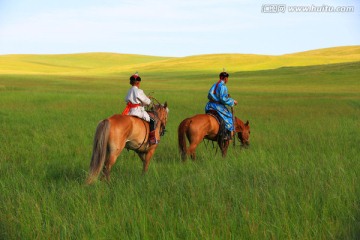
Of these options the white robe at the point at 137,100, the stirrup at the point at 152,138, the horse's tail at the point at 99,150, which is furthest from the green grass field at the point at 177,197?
the white robe at the point at 137,100

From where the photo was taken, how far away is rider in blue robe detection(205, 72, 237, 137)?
1015 centimetres

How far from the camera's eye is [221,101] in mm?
10273

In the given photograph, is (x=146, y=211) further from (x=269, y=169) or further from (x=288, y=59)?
(x=288, y=59)

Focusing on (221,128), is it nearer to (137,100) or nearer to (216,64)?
(137,100)

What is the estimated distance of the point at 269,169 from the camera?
7.46 metres

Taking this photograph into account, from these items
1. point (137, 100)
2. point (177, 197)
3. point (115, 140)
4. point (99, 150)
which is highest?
point (137, 100)

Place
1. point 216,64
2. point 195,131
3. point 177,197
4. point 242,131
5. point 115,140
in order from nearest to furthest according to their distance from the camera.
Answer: point 177,197 → point 115,140 → point 195,131 → point 242,131 → point 216,64

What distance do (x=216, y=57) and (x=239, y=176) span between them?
105 m

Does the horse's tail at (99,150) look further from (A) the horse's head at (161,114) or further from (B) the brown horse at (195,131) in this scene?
(B) the brown horse at (195,131)

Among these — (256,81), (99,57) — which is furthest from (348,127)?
(99,57)

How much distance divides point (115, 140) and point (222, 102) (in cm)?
369

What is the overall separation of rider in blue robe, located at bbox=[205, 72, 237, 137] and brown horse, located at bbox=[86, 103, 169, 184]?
2.35 m

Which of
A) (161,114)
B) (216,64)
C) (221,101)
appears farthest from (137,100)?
(216,64)

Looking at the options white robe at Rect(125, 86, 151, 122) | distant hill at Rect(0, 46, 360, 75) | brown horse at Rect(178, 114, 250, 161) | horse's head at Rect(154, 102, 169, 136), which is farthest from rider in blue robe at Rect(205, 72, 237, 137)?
distant hill at Rect(0, 46, 360, 75)
